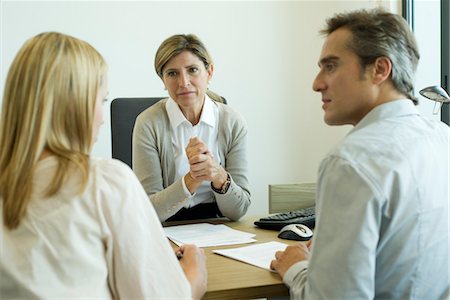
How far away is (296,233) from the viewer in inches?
67.9

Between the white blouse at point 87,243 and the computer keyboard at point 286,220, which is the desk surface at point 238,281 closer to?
the white blouse at point 87,243

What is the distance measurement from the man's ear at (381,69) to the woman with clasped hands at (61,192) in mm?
602

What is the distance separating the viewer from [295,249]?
4.72 feet

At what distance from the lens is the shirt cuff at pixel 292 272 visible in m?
1.31

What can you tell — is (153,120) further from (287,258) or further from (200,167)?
(287,258)

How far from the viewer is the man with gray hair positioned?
111cm

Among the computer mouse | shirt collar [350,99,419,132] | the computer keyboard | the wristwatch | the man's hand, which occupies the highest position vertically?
shirt collar [350,99,419,132]

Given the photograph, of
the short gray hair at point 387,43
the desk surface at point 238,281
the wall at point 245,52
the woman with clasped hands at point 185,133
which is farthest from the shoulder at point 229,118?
the wall at point 245,52

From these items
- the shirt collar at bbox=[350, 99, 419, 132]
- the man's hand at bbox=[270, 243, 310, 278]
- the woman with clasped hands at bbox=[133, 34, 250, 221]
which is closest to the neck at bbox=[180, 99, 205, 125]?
the woman with clasped hands at bbox=[133, 34, 250, 221]

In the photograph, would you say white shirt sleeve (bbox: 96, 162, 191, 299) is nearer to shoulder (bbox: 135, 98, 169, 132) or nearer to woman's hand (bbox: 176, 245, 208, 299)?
woman's hand (bbox: 176, 245, 208, 299)

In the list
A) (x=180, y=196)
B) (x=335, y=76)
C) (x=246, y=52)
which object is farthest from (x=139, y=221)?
(x=246, y=52)

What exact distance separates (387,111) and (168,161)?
1109 millimetres

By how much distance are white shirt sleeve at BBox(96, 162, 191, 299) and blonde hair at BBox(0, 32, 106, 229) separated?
0.20ft

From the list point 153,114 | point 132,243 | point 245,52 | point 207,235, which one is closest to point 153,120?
point 153,114
